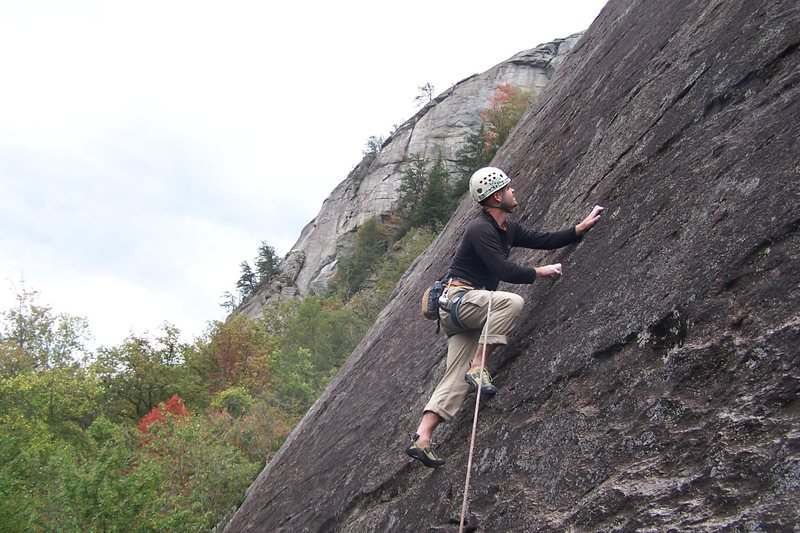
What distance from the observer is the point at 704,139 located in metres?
4.20

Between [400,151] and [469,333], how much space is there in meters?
61.5

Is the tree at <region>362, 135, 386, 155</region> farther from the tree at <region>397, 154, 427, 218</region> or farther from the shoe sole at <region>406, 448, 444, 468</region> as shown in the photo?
the shoe sole at <region>406, 448, 444, 468</region>

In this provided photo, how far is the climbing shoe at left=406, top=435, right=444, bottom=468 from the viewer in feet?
15.0

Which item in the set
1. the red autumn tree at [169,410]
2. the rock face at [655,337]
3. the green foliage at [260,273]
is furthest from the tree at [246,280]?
the rock face at [655,337]

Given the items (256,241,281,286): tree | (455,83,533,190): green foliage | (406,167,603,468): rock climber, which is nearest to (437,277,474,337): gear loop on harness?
(406,167,603,468): rock climber

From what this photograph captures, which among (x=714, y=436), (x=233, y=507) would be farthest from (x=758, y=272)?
(x=233, y=507)

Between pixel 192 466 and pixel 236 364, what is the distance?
24770 mm

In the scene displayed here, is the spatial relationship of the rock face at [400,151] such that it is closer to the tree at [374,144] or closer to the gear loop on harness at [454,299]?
the tree at [374,144]

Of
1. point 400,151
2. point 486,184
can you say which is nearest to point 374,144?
point 400,151

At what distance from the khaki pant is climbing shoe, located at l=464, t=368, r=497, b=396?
0.12 metres

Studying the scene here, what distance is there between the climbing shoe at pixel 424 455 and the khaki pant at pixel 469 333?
27cm

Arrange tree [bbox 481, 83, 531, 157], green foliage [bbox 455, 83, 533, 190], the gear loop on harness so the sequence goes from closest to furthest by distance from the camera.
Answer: the gear loop on harness
tree [bbox 481, 83, 531, 157]
green foliage [bbox 455, 83, 533, 190]

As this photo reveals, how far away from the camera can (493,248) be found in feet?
15.5

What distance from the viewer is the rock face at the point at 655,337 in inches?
114
